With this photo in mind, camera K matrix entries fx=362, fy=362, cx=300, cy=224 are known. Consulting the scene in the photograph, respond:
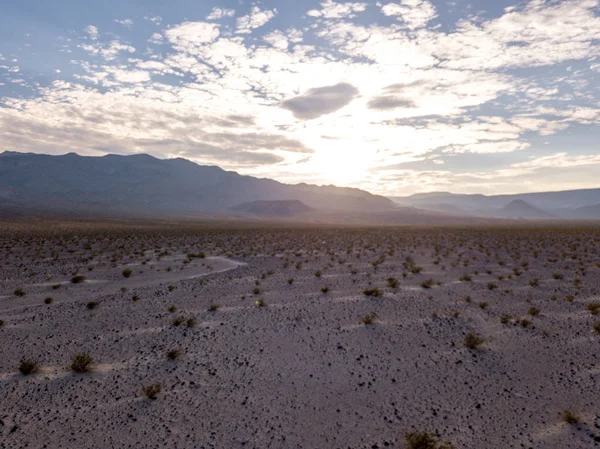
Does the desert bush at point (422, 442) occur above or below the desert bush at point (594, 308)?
below

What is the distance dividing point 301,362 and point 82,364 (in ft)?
16.3

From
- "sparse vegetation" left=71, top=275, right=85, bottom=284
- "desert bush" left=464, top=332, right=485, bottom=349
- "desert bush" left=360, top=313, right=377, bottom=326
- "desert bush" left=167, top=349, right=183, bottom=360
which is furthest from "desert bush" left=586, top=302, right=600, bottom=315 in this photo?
"sparse vegetation" left=71, top=275, right=85, bottom=284

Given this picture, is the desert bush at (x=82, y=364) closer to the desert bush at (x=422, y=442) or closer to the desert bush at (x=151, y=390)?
the desert bush at (x=151, y=390)

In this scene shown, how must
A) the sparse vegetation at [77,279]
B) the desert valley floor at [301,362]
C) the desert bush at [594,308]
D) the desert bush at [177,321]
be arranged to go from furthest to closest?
1. the sparse vegetation at [77,279]
2. the desert bush at [594,308]
3. the desert bush at [177,321]
4. the desert valley floor at [301,362]

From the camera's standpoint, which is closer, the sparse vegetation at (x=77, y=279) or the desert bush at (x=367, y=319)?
the desert bush at (x=367, y=319)

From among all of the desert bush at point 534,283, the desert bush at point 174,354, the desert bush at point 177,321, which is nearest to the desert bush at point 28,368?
the desert bush at point 174,354

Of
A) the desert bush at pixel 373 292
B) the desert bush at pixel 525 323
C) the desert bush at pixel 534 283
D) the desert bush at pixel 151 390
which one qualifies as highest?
the desert bush at pixel 534 283

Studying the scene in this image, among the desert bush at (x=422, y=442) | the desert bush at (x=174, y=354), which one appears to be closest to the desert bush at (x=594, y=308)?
the desert bush at (x=422, y=442)

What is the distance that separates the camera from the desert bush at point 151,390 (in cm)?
709

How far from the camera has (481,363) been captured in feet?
28.2

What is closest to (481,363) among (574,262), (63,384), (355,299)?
(355,299)

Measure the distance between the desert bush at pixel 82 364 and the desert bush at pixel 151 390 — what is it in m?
1.83

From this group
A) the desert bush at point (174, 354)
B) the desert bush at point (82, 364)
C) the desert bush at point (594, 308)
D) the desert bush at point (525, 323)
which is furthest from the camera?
the desert bush at point (594, 308)

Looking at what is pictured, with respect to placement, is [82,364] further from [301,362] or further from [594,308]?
[594,308]
